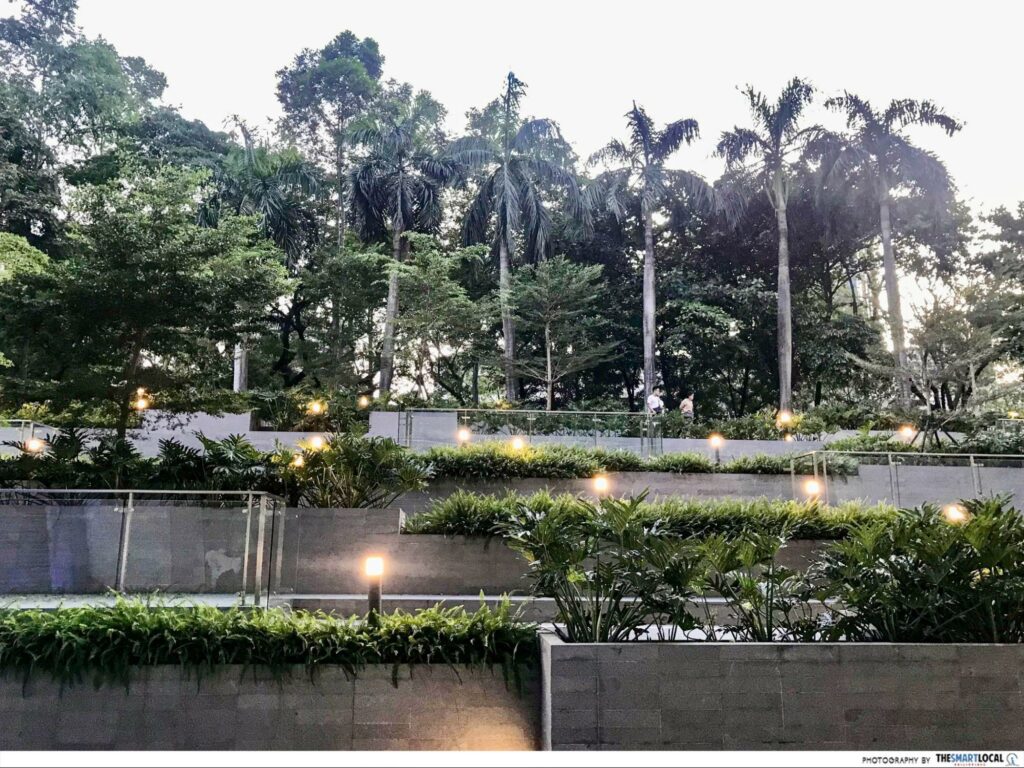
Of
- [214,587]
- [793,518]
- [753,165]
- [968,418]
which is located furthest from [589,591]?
[753,165]

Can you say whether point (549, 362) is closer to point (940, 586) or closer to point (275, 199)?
point (275, 199)

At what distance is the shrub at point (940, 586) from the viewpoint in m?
5.07

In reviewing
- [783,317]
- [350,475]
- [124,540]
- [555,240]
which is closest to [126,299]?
[350,475]

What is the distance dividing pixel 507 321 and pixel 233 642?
18802 mm

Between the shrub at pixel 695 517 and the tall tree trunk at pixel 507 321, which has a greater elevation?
the tall tree trunk at pixel 507 321

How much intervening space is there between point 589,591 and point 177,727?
A: 2.92m

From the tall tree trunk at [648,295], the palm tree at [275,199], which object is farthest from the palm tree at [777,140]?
the palm tree at [275,199]

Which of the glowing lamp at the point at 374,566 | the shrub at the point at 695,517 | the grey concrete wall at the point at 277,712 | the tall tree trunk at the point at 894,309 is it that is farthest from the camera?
the tall tree trunk at the point at 894,309

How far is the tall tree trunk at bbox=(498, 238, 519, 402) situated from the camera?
22717mm

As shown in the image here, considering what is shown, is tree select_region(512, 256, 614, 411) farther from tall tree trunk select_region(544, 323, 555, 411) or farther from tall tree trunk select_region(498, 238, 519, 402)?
tall tree trunk select_region(498, 238, 519, 402)

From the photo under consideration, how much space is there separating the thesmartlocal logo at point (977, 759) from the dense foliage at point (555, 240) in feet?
39.0

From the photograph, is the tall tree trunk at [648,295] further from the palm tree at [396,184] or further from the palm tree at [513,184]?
the palm tree at [396,184]

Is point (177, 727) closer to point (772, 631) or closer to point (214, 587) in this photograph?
point (214, 587)

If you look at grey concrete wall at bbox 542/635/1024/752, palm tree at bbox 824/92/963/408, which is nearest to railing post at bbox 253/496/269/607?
grey concrete wall at bbox 542/635/1024/752
